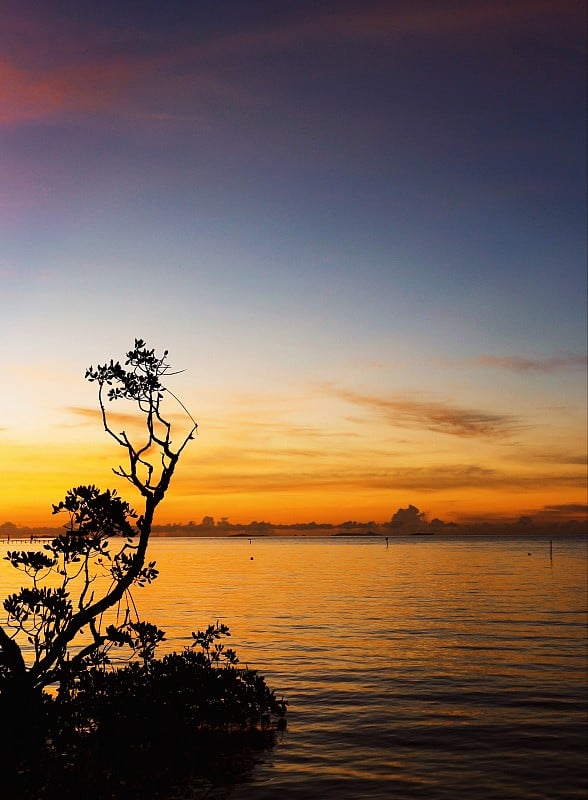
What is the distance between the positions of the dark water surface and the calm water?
0.08 meters

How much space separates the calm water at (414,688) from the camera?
75.8 feet

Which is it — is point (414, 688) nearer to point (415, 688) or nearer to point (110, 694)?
point (415, 688)

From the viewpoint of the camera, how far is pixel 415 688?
36.8m

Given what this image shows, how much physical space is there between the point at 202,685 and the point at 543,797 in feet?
36.6

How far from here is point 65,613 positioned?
61.6 feet

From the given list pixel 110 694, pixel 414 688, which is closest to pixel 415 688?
pixel 414 688

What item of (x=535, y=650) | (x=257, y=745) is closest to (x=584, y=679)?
(x=535, y=650)

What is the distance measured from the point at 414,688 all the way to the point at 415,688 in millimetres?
49

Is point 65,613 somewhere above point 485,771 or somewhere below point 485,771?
above

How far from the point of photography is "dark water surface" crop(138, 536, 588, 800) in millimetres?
23156

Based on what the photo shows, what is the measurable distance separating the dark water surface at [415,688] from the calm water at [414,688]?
0.08 metres

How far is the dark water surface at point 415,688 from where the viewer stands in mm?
23156

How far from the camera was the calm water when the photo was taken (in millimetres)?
23109

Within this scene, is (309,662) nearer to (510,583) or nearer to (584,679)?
(584,679)
